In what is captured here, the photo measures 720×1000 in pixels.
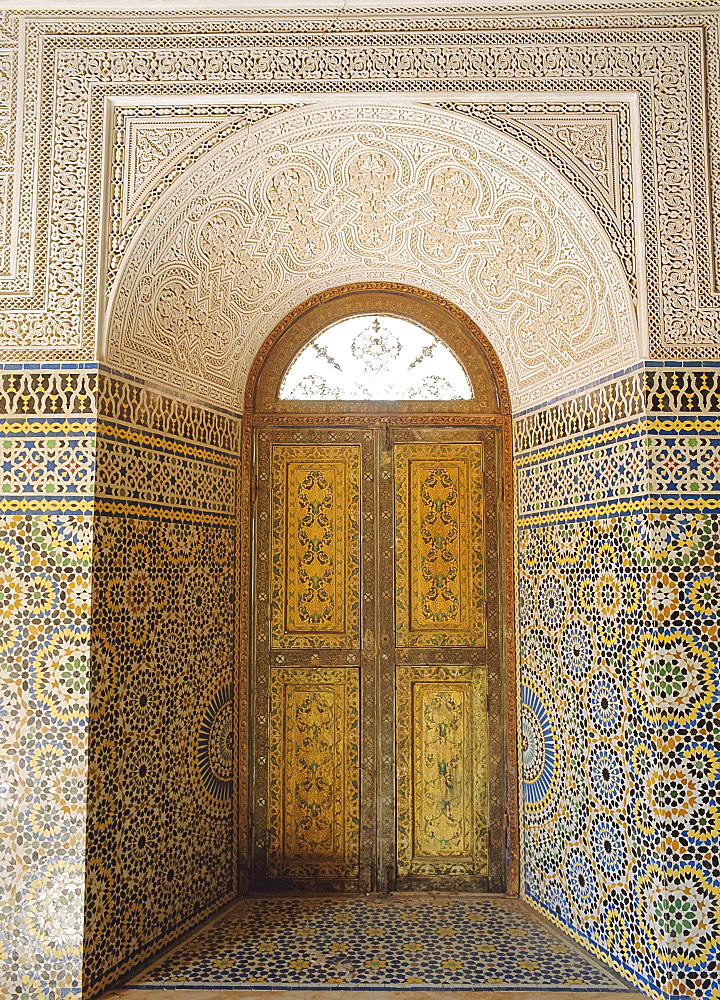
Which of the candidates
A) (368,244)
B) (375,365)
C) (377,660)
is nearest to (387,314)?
(375,365)

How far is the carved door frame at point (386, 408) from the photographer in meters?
3.74

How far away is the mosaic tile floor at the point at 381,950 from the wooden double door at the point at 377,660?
0.69 feet

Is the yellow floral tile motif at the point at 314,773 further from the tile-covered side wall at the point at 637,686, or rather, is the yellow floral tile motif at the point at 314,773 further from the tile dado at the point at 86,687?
the tile-covered side wall at the point at 637,686

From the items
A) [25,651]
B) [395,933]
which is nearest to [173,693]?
[25,651]

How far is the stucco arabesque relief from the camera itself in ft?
9.30

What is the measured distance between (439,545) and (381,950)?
1.81m

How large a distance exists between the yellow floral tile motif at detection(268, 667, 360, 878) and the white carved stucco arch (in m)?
1.53

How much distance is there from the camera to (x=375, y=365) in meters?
3.90

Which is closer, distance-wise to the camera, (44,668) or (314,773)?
(44,668)

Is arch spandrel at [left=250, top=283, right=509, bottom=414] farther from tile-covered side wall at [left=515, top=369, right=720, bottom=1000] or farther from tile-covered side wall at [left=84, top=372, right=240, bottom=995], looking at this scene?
tile-covered side wall at [left=515, top=369, right=720, bottom=1000]

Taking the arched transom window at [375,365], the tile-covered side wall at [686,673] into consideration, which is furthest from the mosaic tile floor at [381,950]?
the arched transom window at [375,365]

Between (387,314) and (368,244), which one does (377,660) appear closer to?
(387,314)

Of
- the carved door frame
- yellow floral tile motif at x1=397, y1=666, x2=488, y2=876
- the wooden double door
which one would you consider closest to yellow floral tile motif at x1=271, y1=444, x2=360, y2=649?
the wooden double door

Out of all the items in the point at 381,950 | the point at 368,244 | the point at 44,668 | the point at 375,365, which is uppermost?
the point at 368,244
